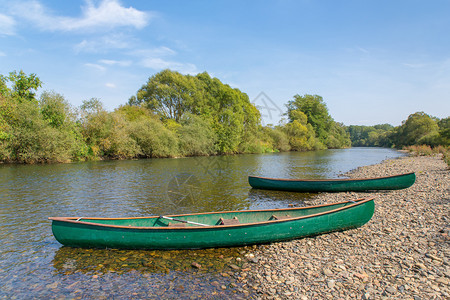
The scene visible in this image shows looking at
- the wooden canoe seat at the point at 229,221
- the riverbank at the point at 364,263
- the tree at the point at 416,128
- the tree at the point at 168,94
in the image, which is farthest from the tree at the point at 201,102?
the tree at the point at 416,128

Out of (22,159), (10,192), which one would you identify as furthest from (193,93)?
(10,192)

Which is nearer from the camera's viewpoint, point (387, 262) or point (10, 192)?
A: point (387, 262)

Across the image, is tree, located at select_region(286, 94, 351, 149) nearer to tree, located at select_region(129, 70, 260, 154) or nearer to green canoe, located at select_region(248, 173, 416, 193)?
tree, located at select_region(129, 70, 260, 154)

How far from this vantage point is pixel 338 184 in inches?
614

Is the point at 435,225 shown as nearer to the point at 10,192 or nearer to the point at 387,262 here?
the point at 387,262

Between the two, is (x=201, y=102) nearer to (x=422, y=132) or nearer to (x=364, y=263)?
(x=364, y=263)

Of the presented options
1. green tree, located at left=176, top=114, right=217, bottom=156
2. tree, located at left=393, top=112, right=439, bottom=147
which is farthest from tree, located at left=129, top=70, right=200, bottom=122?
tree, located at left=393, top=112, right=439, bottom=147

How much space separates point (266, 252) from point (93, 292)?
460 centimetres

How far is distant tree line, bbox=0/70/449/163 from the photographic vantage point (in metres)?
33.2

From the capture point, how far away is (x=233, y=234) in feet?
24.7

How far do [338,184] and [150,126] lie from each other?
1471 inches

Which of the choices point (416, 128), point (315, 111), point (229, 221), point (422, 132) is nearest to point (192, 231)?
point (229, 221)

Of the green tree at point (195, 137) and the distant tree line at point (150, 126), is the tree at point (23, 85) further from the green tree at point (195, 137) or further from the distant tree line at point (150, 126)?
the green tree at point (195, 137)

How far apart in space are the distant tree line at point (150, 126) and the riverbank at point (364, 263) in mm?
36129
